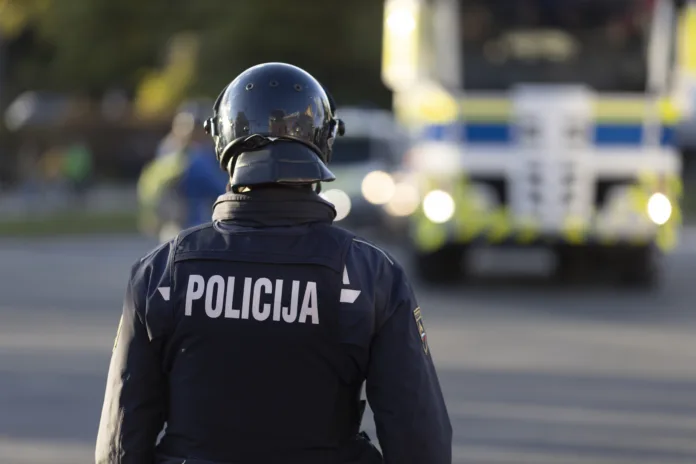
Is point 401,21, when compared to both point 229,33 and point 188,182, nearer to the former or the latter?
point 188,182

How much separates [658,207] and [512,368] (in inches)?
190

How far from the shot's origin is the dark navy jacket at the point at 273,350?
9.20 ft

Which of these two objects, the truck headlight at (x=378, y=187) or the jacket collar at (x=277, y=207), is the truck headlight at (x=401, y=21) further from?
the jacket collar at (x=277, y=207)

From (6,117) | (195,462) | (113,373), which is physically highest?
(6,117)

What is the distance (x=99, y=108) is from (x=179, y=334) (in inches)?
1997

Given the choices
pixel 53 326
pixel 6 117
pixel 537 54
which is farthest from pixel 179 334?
pixel 6 117

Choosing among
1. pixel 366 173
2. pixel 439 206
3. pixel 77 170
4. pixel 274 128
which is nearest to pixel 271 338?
pixel 274 128

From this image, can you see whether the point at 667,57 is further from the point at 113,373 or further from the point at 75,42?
the point at 75,42

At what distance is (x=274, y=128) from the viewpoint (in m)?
2.97

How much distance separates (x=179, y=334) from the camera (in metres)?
2.87

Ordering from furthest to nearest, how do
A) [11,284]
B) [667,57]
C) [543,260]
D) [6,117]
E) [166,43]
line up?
[6,117] → [166,43] → [543,260] → [11,284] → [667,57]

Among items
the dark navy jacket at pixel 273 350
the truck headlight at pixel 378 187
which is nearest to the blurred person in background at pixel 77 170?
the truck headlight at pixel 378 187

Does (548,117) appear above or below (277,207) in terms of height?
above

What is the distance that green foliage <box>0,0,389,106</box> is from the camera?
117 feet
